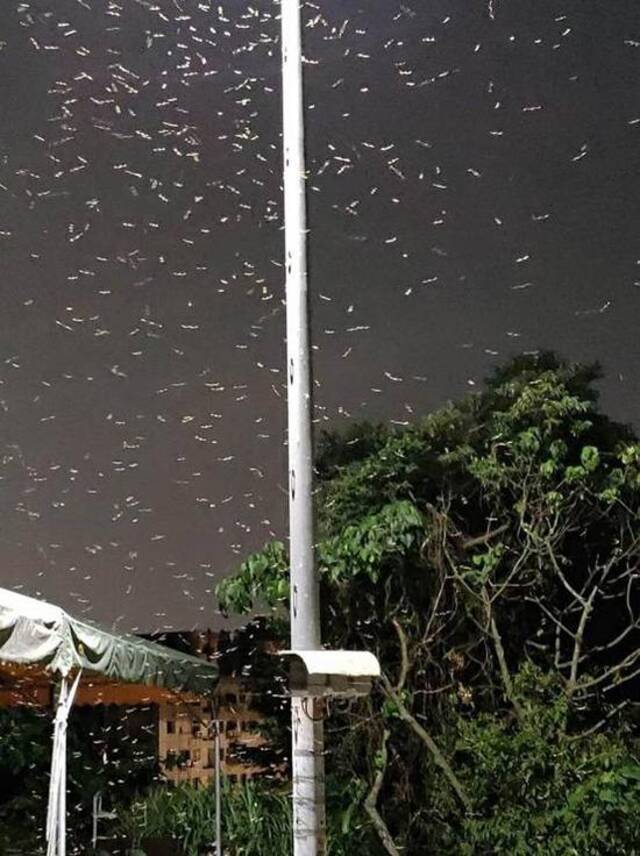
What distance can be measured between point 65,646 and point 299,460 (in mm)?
1520

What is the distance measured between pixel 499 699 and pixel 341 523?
1.57m

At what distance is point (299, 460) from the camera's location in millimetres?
4336

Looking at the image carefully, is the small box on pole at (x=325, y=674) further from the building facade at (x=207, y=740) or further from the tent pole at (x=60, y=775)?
the building facade at (x=207, y=740)

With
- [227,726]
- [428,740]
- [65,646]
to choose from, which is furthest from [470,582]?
[65,646]

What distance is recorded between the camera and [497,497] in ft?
27.8

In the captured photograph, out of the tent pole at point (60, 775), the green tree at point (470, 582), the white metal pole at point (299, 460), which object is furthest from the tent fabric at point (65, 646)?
the green tree at point (470, 582)

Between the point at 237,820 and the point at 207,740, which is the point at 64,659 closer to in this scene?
the point at 237,820

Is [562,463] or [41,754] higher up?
[562,463]

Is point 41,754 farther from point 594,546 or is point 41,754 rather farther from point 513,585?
point 594,546

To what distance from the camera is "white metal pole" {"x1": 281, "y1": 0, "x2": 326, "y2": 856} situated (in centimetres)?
406

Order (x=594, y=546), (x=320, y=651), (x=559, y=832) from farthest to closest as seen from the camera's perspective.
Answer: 1. (x=594, y=546)
2. (x=559, y=832)
3. (x=320, y=651)

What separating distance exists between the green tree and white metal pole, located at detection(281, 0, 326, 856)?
3664 millimetres

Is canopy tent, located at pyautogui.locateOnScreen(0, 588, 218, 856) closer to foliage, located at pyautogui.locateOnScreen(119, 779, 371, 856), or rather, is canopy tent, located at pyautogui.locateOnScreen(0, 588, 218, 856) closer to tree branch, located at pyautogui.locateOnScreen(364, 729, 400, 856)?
foliage, located at pyautogui.locateOnScreen(119, 779, 371, 856)

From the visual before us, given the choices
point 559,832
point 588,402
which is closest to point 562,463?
point 588,402
